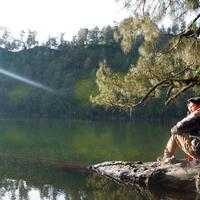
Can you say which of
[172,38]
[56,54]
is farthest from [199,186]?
[56,54]

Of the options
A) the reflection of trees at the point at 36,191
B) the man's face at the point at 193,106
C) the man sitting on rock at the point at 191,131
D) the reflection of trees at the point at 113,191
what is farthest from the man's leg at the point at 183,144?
the reflection of trees at the point at 36,191

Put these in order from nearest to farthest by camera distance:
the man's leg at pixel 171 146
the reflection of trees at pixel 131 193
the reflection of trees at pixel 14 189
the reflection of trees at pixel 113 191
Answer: the reflection of trees at pixel 131 193 < the reflection of trees at pixel 113 191 < the reflection of trees at pixel 14 189 < the man's leg at pixel 171 146

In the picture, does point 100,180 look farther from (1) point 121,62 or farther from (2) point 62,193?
(1) point 121,62

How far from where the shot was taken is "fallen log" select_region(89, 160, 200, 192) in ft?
43.0

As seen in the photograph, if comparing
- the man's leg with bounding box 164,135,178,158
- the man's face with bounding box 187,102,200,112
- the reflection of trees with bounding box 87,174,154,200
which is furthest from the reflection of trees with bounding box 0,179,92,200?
the man's face with bounding box 187,102,200,112

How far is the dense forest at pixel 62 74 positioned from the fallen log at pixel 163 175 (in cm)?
8375

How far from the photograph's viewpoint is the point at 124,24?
15.3 meters

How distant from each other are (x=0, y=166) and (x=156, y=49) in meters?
8.55

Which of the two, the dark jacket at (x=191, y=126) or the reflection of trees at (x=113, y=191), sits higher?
the dark jacket at (x=191, y=126)

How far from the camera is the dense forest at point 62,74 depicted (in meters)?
116

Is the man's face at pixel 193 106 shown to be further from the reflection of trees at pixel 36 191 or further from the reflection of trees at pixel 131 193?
the reflection of trees at pixel 36 191

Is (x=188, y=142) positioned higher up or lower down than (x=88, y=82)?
lower down

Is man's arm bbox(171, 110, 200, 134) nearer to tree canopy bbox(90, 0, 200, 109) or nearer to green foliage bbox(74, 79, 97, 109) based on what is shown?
tree canopy bbox(90, 0, 200, 109)

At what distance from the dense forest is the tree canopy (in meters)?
83.1
